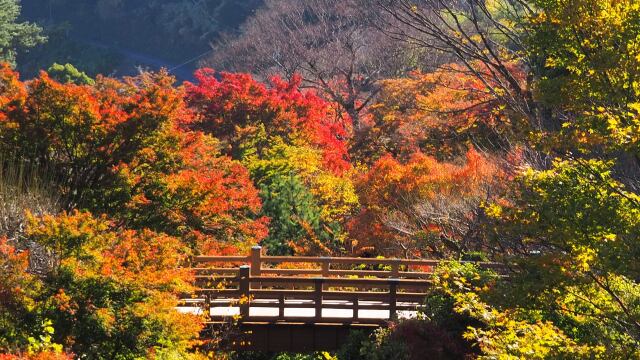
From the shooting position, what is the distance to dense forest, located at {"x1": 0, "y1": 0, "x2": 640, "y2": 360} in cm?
938

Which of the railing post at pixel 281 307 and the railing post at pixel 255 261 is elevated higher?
the railing post at pixel 255 261

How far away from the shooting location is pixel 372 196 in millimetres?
23234

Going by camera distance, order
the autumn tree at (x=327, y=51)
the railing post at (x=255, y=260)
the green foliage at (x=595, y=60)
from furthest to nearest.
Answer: the autumn tree at (x=327, y=51) → the railing post at (x=255, y=260) → the green foliage at (x=595, y=60)

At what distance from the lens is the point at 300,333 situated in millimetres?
16141

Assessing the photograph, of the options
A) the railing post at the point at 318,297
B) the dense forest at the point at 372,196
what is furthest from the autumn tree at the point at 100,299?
the railing post at the point at 318,297

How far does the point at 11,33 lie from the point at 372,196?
42.6 m

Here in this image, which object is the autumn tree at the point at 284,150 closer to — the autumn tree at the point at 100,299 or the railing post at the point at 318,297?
the railing post at the point at 318,297

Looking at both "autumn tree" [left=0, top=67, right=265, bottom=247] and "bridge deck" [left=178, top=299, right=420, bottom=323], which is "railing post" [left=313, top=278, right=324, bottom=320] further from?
"autumn tree" [left=0, top=67, right=265, bottom=247]

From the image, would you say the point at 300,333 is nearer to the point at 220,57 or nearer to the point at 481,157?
the point at 481,157

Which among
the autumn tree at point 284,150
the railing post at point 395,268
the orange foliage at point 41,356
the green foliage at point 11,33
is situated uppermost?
the green foliage at point 11,33

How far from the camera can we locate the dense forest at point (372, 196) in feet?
30.8

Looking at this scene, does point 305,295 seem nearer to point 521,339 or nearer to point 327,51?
point 521,339

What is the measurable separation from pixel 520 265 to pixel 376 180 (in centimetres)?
1392

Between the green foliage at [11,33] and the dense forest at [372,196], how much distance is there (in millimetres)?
28889
